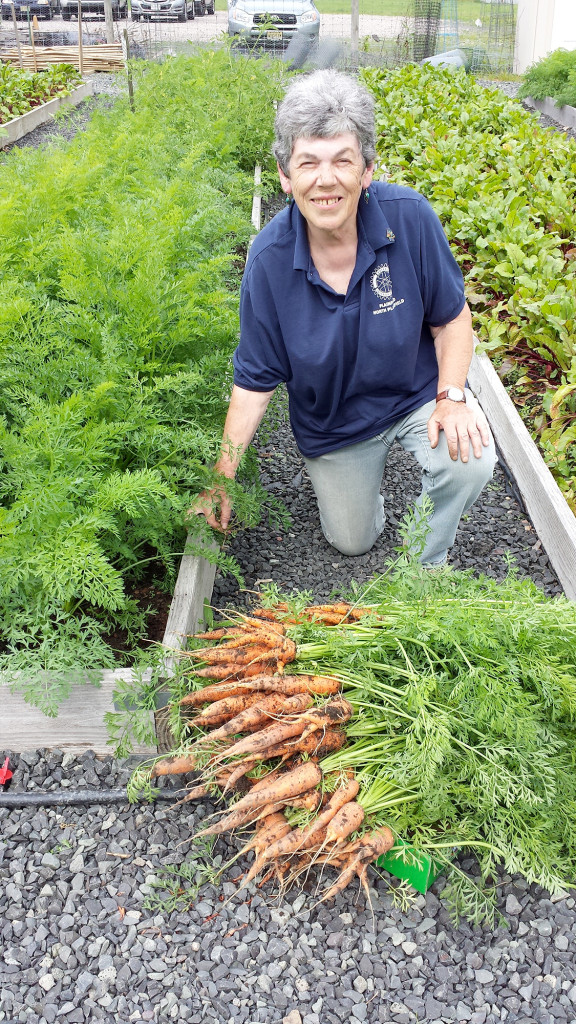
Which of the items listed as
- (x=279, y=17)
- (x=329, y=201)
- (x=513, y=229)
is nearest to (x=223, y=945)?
(x=329, y=201)

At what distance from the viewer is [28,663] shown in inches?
96.9

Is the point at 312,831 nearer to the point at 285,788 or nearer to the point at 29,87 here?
the point at 285,788

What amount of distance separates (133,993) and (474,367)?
371cm

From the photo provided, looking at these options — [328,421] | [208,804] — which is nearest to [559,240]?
[328,421]

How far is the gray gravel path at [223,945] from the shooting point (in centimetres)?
198

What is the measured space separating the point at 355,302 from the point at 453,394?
49cm

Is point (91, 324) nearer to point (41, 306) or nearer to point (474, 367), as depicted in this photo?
point (41, 306)

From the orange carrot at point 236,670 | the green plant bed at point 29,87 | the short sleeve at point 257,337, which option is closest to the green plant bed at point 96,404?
the short sleeve at point 257,337

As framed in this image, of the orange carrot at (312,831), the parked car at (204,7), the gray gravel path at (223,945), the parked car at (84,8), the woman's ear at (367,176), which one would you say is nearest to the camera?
the gray gravel path at (223,945)

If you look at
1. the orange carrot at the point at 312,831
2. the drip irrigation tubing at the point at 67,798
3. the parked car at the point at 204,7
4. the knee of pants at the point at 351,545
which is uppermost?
the parked car at the point at 204,7

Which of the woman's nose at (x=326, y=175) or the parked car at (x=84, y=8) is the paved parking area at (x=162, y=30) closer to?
the parked car at (x=84, y=8)

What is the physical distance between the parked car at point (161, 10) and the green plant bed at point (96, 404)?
18.8 m

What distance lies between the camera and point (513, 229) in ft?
18.0

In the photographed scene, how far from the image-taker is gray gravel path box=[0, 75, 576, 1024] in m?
1.98
